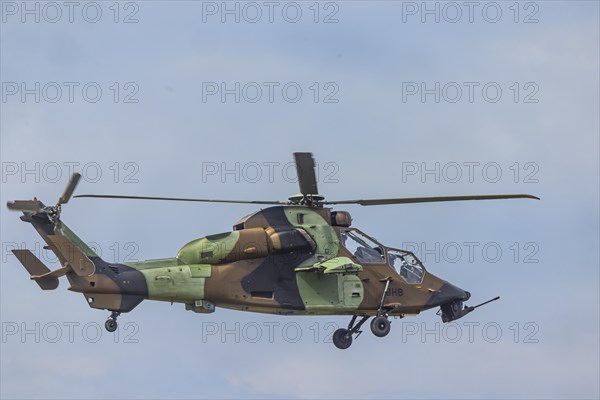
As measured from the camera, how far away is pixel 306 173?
173 feet

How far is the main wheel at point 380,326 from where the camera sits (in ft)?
176

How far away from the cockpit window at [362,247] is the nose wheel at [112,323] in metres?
8.08

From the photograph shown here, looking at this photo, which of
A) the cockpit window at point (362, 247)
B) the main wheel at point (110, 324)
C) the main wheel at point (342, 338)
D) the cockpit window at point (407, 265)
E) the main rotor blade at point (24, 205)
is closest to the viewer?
the main rotor blade at point (24, 205)

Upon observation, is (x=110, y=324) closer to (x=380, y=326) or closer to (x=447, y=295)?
(x=380, y=326)

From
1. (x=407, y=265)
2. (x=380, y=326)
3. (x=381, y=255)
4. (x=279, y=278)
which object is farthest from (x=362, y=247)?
(x=279, y=278)

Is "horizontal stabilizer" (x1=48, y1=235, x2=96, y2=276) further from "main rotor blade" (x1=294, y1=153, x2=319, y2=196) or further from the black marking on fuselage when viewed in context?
"main rotor blade" (x1=294, y1=153, x2=319, y2=196)

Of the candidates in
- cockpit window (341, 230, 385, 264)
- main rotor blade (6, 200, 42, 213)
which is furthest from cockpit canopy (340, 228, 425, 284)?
main rotor blade (6, 200, 42, 213)

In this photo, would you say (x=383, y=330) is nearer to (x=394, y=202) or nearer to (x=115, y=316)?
(x=394, y=202)

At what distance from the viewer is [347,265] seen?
5250 cm

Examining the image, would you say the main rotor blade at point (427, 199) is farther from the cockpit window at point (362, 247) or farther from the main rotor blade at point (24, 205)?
the main rotor blade at point (24, 205)

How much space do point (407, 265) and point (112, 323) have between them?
1057cm

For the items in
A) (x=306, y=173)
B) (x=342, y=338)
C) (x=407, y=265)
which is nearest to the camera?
(x=306, y=173)

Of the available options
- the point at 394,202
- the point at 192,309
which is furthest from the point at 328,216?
the point at 192,309

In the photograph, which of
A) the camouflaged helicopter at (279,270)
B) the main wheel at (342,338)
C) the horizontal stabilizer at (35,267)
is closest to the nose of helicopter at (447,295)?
the camouflaged helicopter at (279,270)
